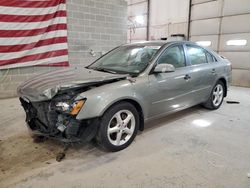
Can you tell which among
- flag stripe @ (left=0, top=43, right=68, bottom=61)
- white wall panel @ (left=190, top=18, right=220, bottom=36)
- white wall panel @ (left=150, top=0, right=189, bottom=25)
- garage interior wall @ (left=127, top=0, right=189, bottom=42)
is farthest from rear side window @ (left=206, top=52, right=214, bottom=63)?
white wall panel @ (left=150, top=0, right=189, bottom=25)

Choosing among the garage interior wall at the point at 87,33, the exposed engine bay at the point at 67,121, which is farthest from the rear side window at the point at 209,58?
the garage interior wall at the point at 87,33

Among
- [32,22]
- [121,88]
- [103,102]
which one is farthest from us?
[32,22]

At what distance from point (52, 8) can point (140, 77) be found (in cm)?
388

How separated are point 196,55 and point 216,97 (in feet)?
3.64

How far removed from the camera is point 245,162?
2271 mm

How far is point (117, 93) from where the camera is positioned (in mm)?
2301

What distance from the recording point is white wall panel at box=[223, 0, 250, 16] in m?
7.02

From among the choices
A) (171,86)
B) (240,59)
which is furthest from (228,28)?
(171,86)

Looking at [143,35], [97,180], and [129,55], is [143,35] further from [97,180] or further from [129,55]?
[97,180]

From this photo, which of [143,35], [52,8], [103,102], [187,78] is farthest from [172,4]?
[103,102]

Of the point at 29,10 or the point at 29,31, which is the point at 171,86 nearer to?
the point at 29,31

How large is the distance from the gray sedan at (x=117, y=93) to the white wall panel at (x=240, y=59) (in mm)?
4621

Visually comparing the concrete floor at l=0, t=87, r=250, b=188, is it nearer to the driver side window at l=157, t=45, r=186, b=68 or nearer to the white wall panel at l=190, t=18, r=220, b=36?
the driver side window at l=157, t=45, r=186, b=68

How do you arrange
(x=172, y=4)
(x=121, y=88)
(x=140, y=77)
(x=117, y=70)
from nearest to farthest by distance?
1. (x=121, y=88)
2. (x=140, y=77)
3. (x=117, y=70)
4. (x=172, y=4)
